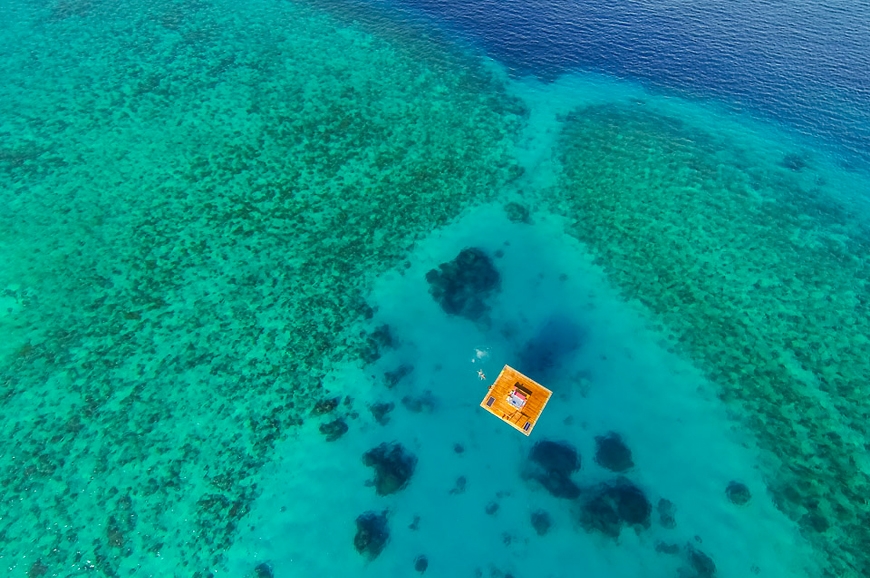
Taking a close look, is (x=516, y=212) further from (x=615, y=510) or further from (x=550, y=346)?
(x=615, y=510)

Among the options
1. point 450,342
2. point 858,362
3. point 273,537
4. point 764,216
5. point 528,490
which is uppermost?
point 764,216

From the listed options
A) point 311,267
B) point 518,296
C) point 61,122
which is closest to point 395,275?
point 311,267

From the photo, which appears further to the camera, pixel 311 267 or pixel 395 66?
pixel 395 66

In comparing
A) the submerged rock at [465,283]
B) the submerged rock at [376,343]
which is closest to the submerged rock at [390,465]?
the submerged rock at [376,343]

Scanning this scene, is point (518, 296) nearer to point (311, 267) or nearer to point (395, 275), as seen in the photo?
point (395, 275)

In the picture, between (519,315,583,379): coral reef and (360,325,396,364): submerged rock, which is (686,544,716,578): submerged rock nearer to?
(519,315,583,379): coral reef

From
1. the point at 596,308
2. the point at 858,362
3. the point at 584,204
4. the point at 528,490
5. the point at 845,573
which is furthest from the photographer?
the point at 584,204

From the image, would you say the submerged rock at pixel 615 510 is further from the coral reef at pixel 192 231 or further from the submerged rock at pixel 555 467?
the coral reef at pixel 192 231

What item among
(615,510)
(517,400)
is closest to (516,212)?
(517,400)
